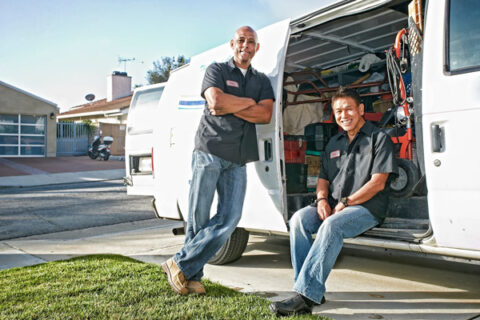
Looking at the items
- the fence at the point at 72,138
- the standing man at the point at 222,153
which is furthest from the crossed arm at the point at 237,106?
the fence at the point at 72,138

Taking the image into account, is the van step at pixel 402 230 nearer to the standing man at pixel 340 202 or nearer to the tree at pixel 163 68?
the standing man at pixel 340 202

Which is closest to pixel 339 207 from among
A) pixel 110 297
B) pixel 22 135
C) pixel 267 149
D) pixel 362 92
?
pixel 267 149

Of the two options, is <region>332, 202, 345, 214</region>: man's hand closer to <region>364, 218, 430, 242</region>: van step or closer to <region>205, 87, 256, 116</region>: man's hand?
<region>364, 218, 430, 242</region>: van step

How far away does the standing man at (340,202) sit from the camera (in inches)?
120

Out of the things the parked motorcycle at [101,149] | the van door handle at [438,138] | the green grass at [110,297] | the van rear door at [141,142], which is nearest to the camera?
the van door handle at [438,138]

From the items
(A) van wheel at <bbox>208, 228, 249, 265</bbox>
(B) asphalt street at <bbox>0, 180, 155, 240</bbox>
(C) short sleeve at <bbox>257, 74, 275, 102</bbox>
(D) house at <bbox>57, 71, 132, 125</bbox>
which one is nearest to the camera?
(C) short sleeve at <bbox>257, 74, 275, 102</bbox>

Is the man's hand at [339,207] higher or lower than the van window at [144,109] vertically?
lower

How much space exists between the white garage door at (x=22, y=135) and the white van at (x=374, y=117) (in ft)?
69.3

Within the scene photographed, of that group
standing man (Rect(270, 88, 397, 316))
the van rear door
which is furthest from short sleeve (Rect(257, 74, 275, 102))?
the van rear door

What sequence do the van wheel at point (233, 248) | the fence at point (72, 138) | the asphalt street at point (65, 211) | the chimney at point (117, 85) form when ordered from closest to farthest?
Result: the van wheel at point (233, 248)
the asphalt street at point (65, 211)
the fence at point (72, 138)
the chimney at point (117, 85)

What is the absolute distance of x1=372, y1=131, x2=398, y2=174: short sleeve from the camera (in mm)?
3240

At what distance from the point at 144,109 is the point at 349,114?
17.2 feet

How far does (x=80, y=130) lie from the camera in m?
27.7

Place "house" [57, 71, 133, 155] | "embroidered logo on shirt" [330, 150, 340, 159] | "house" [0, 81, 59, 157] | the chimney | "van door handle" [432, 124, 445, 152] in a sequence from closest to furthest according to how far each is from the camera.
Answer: "van door handle" [432, 124, 445, 152] < "embroidered logo on shirt" [330, 150, 340, 159] < "house" [0, 81, 59, 157] < "house" [57, 71, 133, 155] < the chimney
